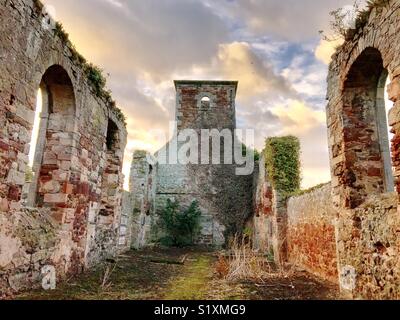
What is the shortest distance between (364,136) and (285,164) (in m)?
4.64

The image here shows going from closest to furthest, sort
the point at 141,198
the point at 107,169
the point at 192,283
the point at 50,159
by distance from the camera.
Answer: the point at 50,159, the point at 192,283, the point at 107,169, the point at 141,198

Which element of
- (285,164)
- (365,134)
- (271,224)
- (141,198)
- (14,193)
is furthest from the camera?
(141,198)

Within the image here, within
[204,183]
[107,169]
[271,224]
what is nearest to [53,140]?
[107,169]

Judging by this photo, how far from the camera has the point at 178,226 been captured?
1398 centimetres

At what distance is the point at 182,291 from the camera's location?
5.34 meters

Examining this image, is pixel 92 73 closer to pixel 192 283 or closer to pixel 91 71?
pixel 91 71

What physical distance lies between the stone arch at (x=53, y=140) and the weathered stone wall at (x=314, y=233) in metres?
4.86

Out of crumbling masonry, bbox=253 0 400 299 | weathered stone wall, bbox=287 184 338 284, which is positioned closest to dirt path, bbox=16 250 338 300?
weathered stone wall, bbox=287 184 338 284

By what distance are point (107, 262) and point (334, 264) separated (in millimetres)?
4949

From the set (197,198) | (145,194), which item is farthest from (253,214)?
(145,194)

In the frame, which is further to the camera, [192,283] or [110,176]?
[110,176]

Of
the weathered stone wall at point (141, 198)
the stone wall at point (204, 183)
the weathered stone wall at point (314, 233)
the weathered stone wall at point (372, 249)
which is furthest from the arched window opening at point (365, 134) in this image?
the stone wall at point (204, 183)

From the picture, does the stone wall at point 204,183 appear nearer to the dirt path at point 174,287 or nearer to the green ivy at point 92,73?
the green ivy at point 92,73

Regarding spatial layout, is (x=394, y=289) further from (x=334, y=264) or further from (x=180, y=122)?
(x=180, y=122)
